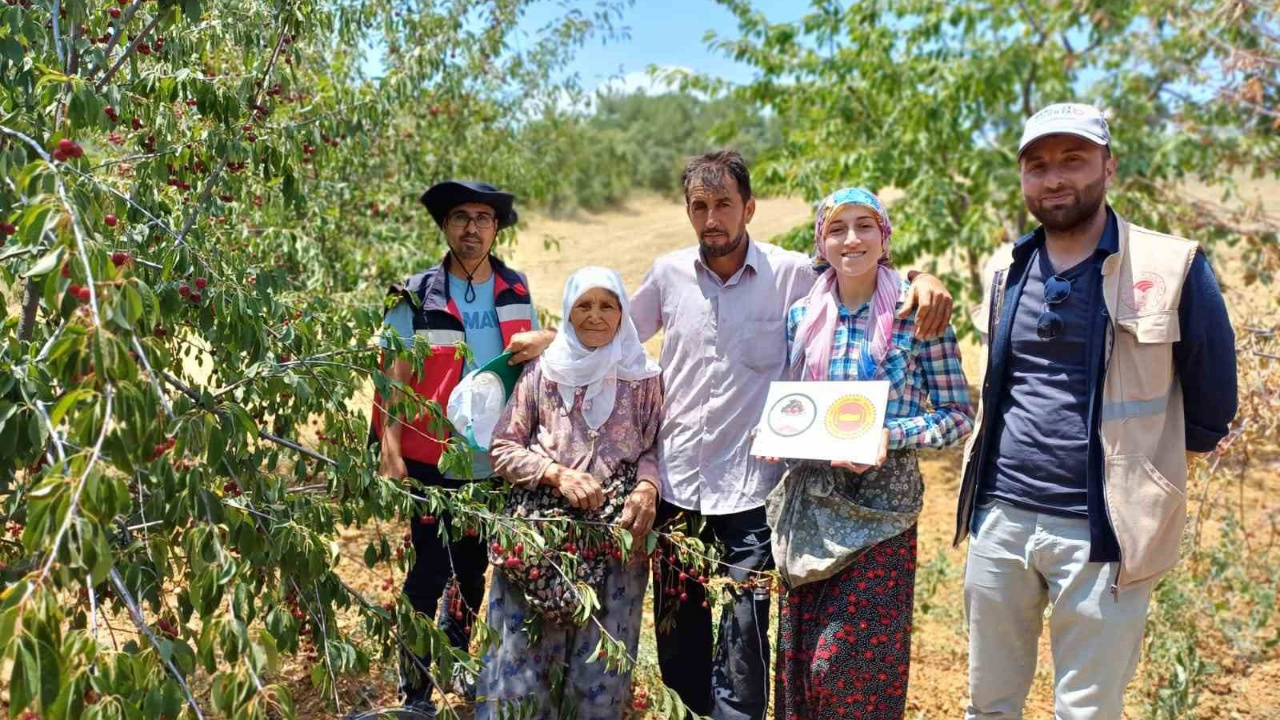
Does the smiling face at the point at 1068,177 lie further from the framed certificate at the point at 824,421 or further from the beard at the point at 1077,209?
the framed certificate at the point at 824,421

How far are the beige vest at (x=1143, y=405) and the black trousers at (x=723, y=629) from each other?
0.95m

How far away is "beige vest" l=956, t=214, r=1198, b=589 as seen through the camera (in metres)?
2.36

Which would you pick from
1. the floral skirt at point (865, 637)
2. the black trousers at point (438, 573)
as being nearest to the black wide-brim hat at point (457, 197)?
the black trousers at point (438, 573)

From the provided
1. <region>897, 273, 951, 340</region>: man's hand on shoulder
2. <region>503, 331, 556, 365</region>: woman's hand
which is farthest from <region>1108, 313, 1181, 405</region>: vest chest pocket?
<region>503, 331, 556, 365</region>: woman's hand

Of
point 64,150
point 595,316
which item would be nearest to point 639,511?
point 595,316

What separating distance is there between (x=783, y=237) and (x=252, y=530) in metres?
5.72

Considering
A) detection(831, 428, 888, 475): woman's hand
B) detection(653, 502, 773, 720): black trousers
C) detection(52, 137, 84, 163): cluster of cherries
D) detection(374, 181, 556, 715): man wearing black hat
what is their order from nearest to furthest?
detection(52, 137, 84, 163): cluster of cherries < detection(831, 428, 888, 475): woman's hand < detection(653, 502, 773, 720): black trousers < detection(374, 181, 556, 715): man wearing black hat

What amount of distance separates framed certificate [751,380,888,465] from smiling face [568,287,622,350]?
490 millimetres

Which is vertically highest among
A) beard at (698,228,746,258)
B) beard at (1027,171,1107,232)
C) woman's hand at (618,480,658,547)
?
beard at (1027,171,1107,232)

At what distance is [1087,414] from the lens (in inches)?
95.8

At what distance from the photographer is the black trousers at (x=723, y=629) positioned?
9.66 ft

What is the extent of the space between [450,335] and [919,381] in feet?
4.77

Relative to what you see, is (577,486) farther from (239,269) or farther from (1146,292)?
(1146,292)

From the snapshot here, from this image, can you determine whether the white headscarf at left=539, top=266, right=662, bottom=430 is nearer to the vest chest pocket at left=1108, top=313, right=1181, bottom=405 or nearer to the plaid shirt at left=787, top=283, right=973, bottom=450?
the plaid shirt at left=787, top=283, right=973, bottom=450
